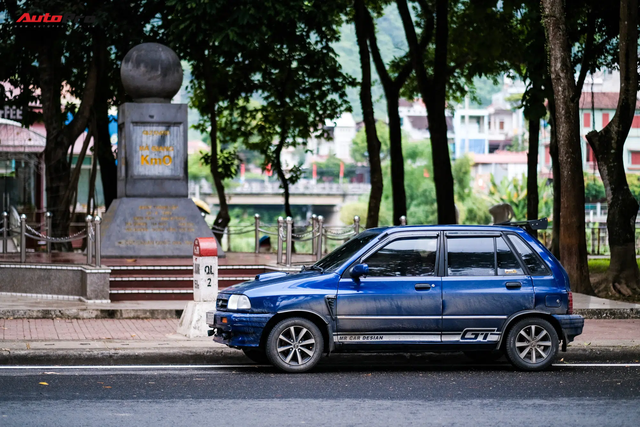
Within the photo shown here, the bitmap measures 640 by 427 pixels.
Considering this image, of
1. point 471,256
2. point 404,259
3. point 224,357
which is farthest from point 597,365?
point 224,357

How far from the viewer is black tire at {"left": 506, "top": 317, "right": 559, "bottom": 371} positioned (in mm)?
10797

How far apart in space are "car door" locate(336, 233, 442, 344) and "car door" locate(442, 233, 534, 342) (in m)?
0.15

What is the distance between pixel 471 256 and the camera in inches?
431

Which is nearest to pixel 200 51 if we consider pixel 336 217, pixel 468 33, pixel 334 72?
pixel 334 72

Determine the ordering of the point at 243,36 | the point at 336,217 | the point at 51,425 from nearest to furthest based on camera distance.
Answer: the point at 51,425 → the point at 243,36 → the point at 336,217

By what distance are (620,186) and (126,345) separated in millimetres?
11648

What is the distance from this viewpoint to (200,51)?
2780cm

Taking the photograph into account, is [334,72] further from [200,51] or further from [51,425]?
[51,425]

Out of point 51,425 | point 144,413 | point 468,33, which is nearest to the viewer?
point 51,425

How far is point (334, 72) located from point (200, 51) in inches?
253

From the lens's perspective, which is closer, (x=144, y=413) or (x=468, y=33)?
(x=144, y=413)

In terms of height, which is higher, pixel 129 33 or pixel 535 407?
pixel 129 33

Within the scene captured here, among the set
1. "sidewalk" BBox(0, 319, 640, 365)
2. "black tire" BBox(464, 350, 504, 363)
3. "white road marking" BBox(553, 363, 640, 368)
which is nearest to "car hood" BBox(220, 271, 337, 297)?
"sidewalk" BBox(0, 319, 640, 365)

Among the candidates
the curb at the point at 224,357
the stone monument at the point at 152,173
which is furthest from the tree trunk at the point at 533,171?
the curb at the point at 224,357
